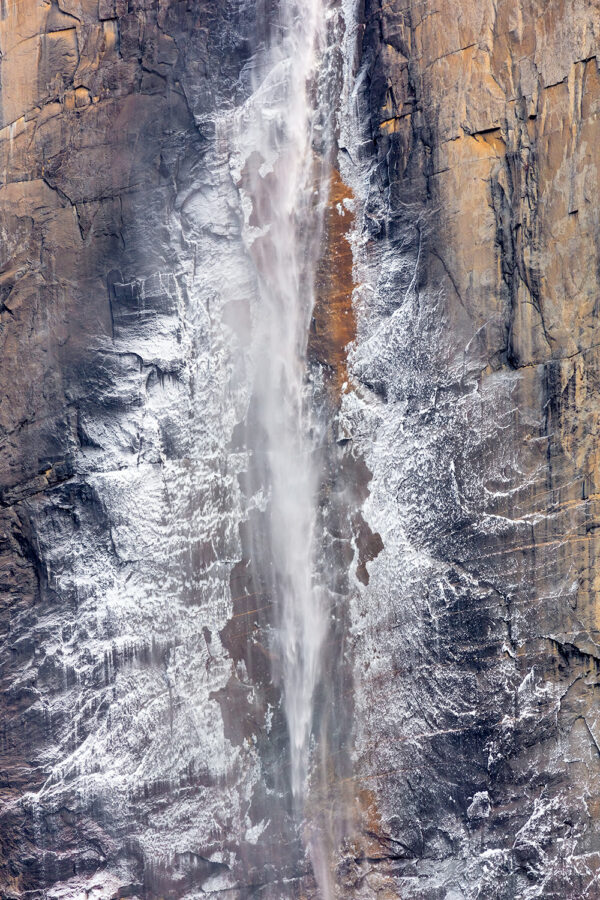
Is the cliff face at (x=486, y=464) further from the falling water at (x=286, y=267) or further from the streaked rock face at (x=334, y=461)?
the falling water at (x=286, y=267)

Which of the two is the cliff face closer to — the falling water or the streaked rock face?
the streaked rock face

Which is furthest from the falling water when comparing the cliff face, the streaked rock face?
the cliff face

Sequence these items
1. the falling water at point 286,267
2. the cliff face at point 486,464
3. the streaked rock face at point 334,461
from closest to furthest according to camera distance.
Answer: the cliff face at point 486,464 → the streaked rock face at point 334,461 → the falling water at point 286,267

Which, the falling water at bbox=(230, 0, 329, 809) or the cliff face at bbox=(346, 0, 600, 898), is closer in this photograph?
the cliff face at bbox=(346, 0, 600, 898)

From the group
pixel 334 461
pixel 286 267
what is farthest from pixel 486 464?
pixel 286 267

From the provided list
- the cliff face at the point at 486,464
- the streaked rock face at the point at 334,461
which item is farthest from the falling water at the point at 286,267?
the cliff face at the point at 486,464

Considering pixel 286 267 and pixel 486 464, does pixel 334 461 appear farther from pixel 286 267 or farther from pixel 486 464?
pixel 286 267

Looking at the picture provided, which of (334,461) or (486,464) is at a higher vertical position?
(334,461)
